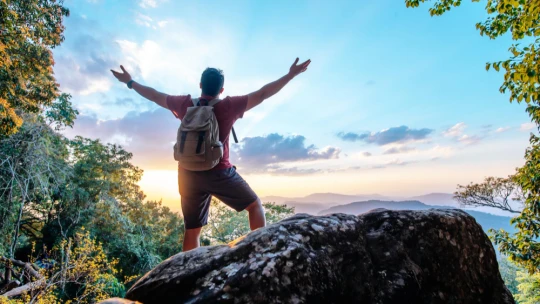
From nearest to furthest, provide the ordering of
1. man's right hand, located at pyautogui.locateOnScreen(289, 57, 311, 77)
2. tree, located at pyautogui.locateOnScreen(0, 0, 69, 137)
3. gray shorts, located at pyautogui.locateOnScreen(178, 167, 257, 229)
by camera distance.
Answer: gray shorts, located at pyautogui.locateOnScreen(178, 167, 257, 229) → man's right hand, located at pyautogui.locateOnScreen(289, 57, 311, 77) → tree, located at pyautogui.locateOnScreen(0, 0, 69, 137)

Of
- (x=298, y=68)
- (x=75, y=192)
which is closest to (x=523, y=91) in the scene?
(x=298, y=68)

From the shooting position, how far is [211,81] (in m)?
2.75

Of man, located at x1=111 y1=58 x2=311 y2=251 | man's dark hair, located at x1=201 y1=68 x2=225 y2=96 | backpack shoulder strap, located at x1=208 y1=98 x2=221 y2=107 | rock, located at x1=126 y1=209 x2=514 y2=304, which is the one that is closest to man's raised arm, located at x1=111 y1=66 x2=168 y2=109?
man, located at x1=111 y1=58 x2=311 y2=251

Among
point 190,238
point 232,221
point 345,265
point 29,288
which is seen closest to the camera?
point 345,265

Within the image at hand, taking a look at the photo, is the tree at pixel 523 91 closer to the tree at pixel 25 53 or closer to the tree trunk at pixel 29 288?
the tree at pixel 25 53

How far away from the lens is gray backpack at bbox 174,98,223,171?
2400 millimetres

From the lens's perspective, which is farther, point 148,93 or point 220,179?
point 148,93

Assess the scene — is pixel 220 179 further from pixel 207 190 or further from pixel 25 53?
pixel 25 53

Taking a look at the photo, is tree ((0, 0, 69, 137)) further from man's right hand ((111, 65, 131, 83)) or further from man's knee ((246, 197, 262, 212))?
man's knee ((246, 197, 262, 212))

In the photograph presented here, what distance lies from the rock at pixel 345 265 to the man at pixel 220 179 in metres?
0.64

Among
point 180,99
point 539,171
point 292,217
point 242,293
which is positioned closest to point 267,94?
point 180,99

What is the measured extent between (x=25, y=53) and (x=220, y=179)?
11.6 metres

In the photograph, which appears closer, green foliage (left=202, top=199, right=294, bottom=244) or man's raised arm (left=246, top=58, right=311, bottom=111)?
man's raised arm (left=246, top=58, right=311, bottom=111)

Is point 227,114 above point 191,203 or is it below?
above
